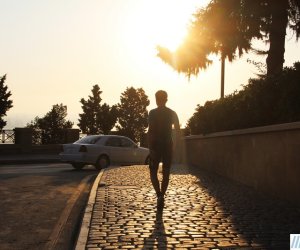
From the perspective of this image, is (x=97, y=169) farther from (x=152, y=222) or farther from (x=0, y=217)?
(x=152, y=222)

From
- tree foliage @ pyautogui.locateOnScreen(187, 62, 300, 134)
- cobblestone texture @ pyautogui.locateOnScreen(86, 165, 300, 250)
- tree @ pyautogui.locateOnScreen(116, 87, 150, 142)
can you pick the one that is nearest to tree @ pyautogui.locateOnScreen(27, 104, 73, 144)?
tree @ pyautogui.locateOnScreen(116, 87, 150, 142)

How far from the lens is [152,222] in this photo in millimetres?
7734

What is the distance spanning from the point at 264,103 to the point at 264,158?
177 centimetres

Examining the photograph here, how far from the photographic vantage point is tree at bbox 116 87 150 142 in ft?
367

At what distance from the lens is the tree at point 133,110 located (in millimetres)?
111812

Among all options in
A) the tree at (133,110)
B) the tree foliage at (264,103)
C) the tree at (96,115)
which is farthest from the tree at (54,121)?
the tree foliage at (264,103)

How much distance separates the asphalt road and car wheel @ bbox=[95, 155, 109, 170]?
619cm

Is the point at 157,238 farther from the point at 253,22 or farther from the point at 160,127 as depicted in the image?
the point at 253,22

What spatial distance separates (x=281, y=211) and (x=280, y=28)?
455 inches

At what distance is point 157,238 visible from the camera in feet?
21.6

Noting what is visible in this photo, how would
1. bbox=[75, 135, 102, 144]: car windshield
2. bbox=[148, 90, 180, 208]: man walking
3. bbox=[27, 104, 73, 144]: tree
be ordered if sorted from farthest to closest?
1. bbox=[27, 104, 73, 144]: tree
2. bbox=[75, 135, 102, 144]: car windshield
3. bbox=[148, 90, 180, 208]: man walking

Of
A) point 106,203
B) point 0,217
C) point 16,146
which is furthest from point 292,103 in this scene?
point 16,146

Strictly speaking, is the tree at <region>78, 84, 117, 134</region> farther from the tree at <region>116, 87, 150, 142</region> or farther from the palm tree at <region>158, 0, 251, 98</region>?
the palm tree at <region>158, 0, 251, 98</region>

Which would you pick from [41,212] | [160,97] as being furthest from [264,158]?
[41,212]
